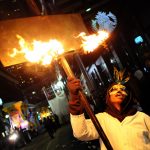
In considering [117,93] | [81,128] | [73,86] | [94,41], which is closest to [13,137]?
[94,41]

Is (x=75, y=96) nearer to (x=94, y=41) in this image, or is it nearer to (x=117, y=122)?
(x=117, y=122)

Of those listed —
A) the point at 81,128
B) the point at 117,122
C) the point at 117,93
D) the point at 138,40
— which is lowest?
the point at 117,122

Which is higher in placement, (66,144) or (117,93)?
(117,93)

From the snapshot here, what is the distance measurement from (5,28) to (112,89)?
2457 millimetres

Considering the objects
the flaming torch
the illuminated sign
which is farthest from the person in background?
the illuminated sign

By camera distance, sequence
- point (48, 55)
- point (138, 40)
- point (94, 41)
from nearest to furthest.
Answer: point (48, 55) → point (94, 41) → point (138, 40)

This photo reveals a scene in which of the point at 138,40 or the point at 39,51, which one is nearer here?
the point at 39,51

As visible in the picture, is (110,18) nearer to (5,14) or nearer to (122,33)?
(122,33)

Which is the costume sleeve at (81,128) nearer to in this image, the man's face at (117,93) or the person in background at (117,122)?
the person in background at (117,122)

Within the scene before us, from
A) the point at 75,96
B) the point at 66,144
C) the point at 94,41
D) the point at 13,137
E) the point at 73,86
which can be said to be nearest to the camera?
the point at 73,86

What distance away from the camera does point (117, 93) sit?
5078 mm

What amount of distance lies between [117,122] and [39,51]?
1.99 meters

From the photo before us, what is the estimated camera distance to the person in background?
15.6 feet

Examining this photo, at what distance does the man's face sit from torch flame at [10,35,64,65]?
1272mm
